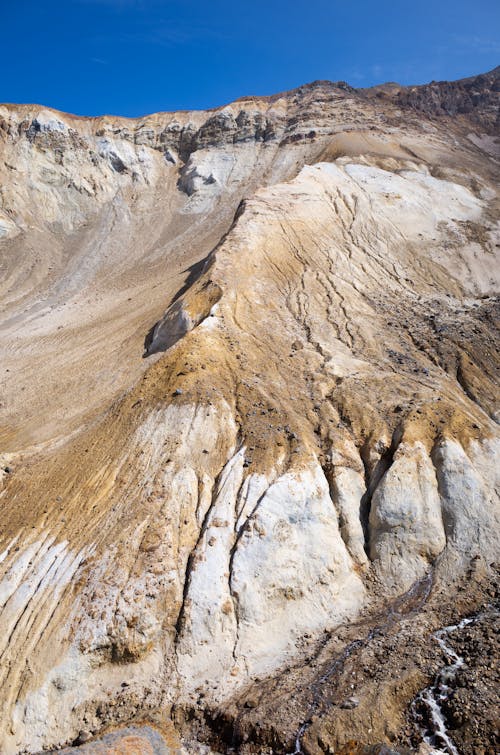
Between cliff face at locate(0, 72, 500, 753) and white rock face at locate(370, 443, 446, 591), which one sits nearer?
cliff face at locate(0, 72, 500, 753)

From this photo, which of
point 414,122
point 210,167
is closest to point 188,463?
point 210,167

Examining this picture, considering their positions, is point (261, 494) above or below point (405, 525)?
above

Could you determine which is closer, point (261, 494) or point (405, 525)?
point (405, 525)

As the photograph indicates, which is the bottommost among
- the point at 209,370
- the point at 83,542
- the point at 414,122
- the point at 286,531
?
the point at 286,531

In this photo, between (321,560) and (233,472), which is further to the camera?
(233,472)

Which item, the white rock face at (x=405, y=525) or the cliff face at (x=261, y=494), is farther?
the white rock face at (x=405, y=525)

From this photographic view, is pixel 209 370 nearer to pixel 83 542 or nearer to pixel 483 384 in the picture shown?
pixel 83 542

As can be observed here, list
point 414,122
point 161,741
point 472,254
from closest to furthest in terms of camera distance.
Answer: point 161,741
point 472,254
point 414,122

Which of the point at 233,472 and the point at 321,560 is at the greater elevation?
the point at 233,472
